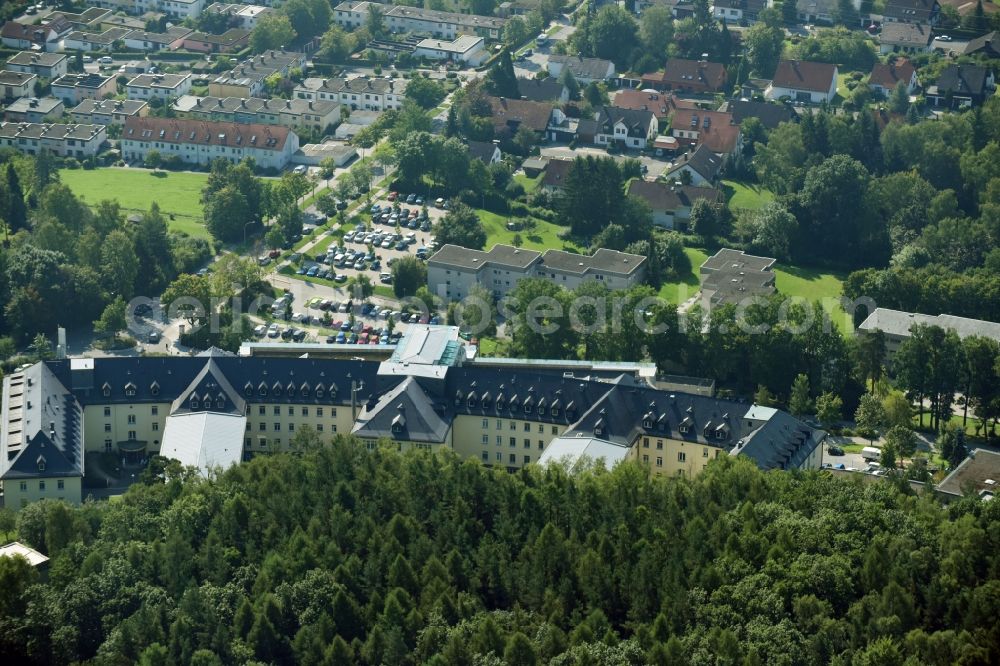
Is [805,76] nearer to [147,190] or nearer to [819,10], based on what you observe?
[819,10]

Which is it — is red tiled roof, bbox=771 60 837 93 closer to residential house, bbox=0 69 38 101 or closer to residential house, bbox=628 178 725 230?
residential house, bbox=628 178 725 230

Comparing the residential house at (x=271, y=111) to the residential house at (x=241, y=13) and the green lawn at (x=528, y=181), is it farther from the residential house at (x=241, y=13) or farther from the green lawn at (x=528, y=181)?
the residential house at (x=241, y=13)

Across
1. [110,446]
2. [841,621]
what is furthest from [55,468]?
[841,621]

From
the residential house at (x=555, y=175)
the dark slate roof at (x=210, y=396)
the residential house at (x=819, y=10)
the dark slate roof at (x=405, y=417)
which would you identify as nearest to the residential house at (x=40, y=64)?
the residential house at (x=555, y=175)

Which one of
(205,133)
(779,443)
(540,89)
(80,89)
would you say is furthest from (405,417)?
(80,89)

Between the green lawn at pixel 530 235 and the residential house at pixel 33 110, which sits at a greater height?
the green lawn at pixel 530 235

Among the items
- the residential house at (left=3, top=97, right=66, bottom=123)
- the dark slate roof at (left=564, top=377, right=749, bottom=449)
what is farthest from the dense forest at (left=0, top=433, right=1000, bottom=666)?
the residential house at (left=3, top=97, right=66, bottom=123)

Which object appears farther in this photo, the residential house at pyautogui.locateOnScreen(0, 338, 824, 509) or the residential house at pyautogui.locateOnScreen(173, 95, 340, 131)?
the residential house at pyautogui.locateOnScreen(173, 95, 340, 131)

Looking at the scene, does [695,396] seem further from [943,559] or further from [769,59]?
[769,59]
